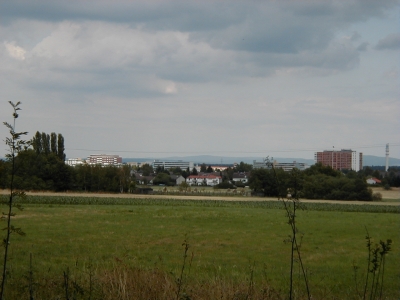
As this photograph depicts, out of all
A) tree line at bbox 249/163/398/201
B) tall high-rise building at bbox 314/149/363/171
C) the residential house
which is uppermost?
tall high-rise building at bbox 314/149/363/171

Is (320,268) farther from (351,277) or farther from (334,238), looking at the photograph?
(334,238)

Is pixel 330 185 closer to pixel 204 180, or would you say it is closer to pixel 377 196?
pixel 377 196

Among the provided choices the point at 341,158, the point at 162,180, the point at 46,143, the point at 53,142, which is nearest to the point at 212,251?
the point at 46,143

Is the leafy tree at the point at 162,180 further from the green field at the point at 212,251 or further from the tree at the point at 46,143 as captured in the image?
the green field at the point at 212,251

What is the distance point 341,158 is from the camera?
4988 inches

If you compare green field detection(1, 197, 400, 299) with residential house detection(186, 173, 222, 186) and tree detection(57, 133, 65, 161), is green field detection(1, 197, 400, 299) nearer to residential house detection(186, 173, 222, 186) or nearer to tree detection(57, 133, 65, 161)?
tree detection(57, 133, 65, 161)

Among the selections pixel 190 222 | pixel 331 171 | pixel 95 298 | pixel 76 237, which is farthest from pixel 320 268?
pixel 331 171

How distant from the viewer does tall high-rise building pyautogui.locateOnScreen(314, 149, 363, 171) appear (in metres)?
123

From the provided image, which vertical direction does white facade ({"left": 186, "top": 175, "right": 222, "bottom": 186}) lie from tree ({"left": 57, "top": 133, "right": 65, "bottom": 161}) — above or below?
below

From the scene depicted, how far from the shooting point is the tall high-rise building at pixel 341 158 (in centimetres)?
12330

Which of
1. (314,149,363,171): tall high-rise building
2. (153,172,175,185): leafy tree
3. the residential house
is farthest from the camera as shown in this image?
the residential house

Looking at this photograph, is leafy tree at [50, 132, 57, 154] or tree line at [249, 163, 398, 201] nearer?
tree line at [249, 163, 398, 201]

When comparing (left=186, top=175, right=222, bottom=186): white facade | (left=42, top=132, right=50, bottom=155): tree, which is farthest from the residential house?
(left=42, top=132, right=50, bottom=155): tree

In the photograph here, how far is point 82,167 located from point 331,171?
46708mm
